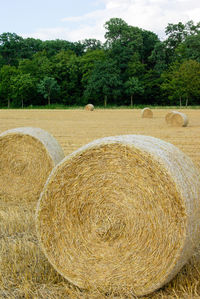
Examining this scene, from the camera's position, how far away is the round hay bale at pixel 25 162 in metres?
6.07

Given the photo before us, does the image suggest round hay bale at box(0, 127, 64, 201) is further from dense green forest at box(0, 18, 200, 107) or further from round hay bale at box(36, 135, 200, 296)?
dense green forest at box(0, 18, 200, 107)

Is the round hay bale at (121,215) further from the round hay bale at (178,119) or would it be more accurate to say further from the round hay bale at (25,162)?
the round hay bale at (178,119)

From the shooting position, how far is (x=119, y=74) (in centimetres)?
4988

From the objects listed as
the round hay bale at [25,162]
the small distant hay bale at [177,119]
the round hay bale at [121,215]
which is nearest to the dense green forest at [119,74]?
the small distant hay bale at [177,119]

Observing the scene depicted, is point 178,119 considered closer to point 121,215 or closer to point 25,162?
point 25,162

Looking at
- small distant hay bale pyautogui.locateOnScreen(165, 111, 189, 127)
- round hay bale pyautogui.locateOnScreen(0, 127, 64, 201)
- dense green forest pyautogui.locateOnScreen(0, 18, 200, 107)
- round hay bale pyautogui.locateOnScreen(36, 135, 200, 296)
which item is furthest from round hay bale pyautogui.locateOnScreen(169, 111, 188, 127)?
dense green forest pyautogui.locateOnScreen(0, 18, 200, 107)

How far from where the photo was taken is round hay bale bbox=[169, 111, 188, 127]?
17438 millimetres

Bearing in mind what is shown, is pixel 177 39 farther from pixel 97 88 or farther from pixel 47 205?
pixel 47 205

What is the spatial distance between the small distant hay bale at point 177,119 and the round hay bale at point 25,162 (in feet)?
39.6

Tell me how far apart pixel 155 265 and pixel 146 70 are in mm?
49235

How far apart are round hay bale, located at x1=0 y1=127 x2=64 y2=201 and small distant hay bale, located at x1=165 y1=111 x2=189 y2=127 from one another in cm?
1206

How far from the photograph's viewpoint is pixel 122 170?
325cm

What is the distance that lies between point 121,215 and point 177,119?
49.0 feet

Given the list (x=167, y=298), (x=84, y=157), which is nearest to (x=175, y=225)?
(x=167, y=298)
